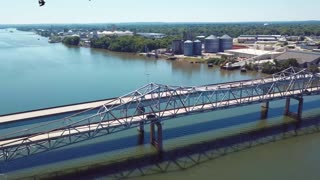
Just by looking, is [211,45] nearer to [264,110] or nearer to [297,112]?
[264,110]

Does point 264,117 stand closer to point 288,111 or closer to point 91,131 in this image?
point 288,111

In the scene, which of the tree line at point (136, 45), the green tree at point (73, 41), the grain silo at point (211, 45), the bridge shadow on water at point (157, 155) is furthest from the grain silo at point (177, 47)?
the bridge shadow on water at point (157, 155)

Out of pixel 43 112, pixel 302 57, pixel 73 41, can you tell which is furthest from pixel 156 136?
pixel 73 41

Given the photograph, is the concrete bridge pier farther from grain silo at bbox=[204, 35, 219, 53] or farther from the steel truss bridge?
grain silo at bbox=[204, 35, 219, 53]

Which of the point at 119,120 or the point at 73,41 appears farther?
the point at 73,41

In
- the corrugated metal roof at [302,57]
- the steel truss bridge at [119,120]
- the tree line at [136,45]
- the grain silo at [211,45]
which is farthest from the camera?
the tree line at [136,45]

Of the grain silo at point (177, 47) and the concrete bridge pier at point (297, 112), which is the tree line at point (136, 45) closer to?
the grain silo at point (177, 47)

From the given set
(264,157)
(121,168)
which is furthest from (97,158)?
(264,157)
